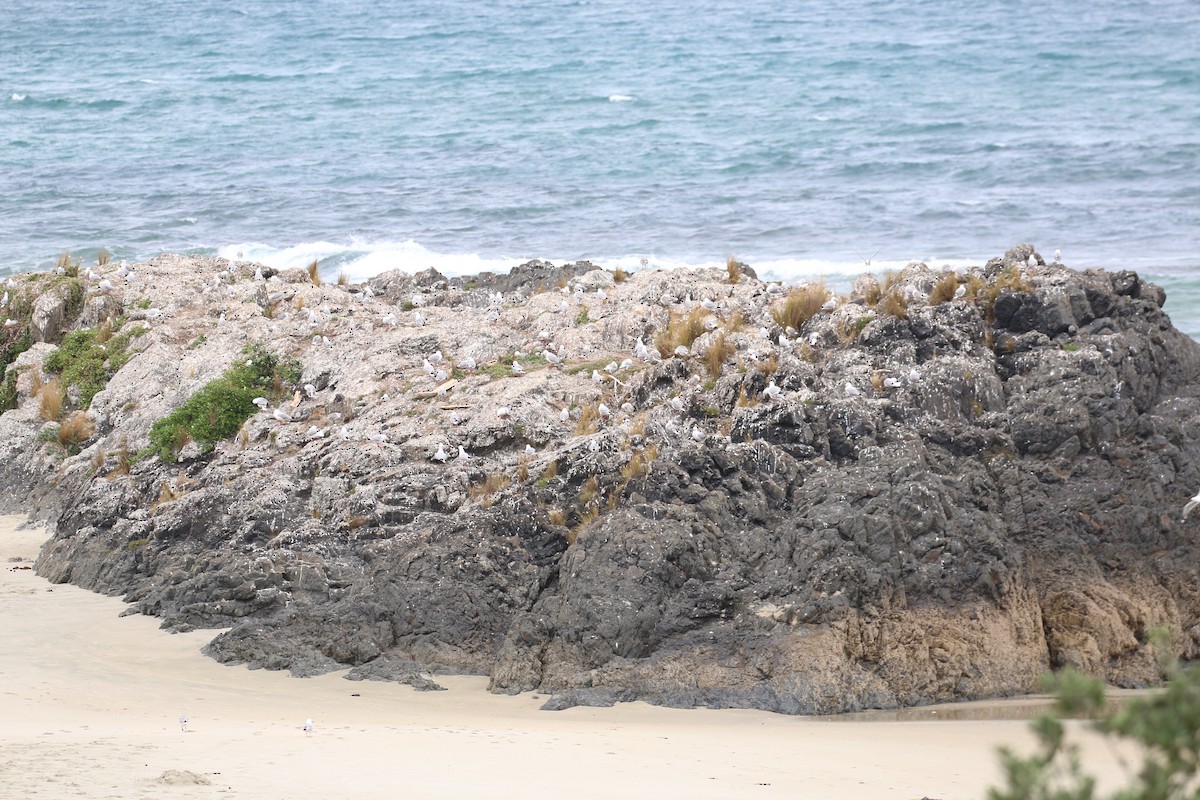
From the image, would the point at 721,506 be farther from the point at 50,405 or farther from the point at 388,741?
the point at 50,405

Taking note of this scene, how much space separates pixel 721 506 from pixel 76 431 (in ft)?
24.3

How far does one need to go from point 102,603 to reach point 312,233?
17.7m

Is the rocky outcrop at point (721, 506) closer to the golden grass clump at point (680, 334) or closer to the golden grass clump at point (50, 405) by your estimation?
the golden grass clump at point (680, 334)

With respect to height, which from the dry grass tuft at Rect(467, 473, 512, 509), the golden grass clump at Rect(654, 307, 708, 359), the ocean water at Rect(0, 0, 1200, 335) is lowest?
the dry grass tuft at Rect(467, 473, 512, 509)

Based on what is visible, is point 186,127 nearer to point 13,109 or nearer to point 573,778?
point 13,109

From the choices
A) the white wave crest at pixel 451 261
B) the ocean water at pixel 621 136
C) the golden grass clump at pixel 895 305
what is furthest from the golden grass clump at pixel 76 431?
the ocean water at pixel 621 136

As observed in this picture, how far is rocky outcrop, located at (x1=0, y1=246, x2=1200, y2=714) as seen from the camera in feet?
31.4

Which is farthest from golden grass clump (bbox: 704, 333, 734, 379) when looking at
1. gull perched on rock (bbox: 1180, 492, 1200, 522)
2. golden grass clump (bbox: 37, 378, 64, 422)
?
golden grass clump (bbox: 37, 378, 64, 422)

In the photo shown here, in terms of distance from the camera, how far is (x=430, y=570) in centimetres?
1028

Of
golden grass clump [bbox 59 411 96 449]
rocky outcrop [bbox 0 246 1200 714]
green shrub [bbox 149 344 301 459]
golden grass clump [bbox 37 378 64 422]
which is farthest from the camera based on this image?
golden grass clump [bbox 37 378 64 422]

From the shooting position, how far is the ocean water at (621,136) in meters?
26.9

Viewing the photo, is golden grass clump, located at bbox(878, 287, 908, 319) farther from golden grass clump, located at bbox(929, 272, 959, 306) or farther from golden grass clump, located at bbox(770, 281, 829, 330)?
golden grass clump, located at bbox(770, 281, 829, 330)

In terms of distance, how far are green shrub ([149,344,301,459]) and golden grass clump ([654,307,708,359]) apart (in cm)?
369

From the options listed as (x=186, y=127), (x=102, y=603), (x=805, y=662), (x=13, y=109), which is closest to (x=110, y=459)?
(x=102, y=603)
